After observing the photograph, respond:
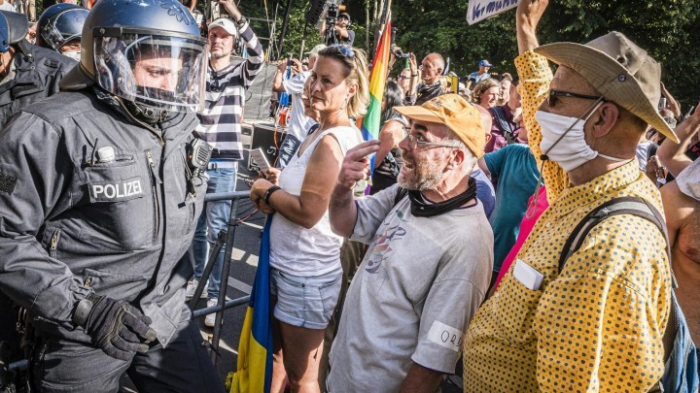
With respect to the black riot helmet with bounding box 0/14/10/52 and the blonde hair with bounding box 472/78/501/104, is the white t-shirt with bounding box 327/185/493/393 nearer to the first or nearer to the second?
the black riot helmet with bounding box 0/14/10/52

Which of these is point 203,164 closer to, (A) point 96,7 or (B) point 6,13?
(A) point 96,7

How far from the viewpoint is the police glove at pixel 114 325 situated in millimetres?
1957

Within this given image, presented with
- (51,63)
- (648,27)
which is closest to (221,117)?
(51,63)

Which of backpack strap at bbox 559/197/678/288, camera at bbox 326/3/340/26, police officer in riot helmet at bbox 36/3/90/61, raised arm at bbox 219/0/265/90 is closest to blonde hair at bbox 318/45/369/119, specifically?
backpack strap at bbox 559/197/678/288

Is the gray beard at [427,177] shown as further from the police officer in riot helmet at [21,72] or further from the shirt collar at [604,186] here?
the police officer in riot helmet at [21,72]

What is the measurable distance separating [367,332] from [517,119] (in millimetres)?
3995

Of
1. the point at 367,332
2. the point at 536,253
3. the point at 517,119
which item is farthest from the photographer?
the point at 517,119

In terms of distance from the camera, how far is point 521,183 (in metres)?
3.90

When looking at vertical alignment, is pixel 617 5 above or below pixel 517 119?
above

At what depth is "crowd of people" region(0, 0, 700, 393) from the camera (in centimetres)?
161

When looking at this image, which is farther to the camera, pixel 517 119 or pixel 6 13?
pixel 517 119

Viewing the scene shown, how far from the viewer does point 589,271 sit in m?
1.53

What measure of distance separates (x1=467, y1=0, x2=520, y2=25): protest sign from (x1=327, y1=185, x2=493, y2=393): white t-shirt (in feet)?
4.39

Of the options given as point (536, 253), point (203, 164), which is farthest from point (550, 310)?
point (203, 164)
